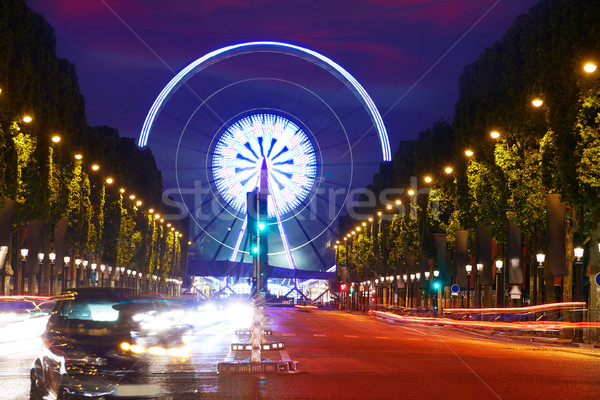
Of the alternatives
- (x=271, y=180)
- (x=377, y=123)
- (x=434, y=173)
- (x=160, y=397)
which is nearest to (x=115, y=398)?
(x=160, y=397)

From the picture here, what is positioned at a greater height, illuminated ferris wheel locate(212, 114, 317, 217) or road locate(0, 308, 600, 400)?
illuminated ferris wheel locate(212, 114, 317, 217)

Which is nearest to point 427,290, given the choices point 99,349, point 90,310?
point 90,310

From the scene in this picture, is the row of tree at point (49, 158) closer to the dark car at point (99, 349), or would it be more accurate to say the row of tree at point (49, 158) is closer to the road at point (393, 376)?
the road at point (393, 376)

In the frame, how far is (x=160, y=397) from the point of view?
14.9m

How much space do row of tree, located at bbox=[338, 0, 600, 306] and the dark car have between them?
88.9ft

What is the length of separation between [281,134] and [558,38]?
212ft

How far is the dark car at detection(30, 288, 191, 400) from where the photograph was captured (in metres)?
13.1

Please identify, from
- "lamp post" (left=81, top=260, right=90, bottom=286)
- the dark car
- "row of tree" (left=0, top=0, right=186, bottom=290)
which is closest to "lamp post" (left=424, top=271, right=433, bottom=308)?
"row of tree" (left=0, top=0, right=186, bottom=290)

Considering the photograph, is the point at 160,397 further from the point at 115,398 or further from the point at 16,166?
the point at 16,166

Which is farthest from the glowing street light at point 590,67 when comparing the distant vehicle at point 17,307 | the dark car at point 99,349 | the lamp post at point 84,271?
the lamp post at point 84,271

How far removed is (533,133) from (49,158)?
32908mm

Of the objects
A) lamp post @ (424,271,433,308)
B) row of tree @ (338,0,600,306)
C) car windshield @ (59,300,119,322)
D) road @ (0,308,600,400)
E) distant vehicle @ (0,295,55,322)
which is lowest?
road @ (0,308,600,400)

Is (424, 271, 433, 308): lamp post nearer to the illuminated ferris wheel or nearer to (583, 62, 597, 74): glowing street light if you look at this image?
the illuminated ferris wheel

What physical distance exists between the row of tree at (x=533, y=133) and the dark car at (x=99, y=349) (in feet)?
88.9
